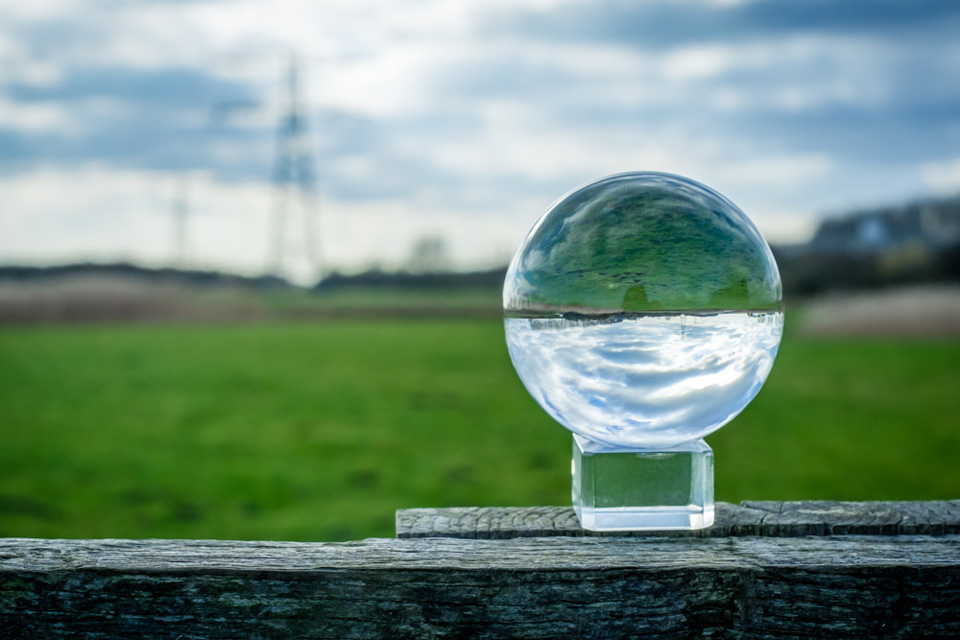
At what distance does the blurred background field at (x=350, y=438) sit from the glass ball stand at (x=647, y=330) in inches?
167

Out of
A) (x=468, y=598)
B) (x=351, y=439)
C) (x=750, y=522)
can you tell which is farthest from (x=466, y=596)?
(x=351, y=439)

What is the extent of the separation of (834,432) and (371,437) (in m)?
4.67

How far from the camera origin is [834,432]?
28.6 feet

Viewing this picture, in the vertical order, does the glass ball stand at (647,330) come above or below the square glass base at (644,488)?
above

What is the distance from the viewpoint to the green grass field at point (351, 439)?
21.1 ft

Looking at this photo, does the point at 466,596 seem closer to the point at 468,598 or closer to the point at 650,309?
the point at 468,598

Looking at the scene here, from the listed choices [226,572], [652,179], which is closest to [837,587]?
[652,179]

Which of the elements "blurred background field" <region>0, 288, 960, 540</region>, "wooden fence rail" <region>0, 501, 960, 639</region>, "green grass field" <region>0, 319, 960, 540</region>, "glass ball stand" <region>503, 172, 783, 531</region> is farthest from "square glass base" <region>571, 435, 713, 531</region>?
"blurred background field" <region>0, 288, 960, 540</region>

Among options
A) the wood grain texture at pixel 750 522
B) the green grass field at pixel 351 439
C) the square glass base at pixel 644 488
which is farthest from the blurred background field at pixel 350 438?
the square glass base at pixel 644 488

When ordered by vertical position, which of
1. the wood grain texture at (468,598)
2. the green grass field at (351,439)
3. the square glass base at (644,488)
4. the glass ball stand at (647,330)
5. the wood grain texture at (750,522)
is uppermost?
the glass ball stand at (647,330)

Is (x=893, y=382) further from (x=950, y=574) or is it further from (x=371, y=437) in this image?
(x=950, y=574)

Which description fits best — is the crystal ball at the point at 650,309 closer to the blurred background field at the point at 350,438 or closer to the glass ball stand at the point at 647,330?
the glass ball stand at the point at 647,330

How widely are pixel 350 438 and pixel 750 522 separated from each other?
729 cm

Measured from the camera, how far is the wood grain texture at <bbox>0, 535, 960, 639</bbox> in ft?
4.47
